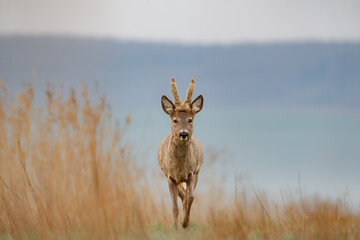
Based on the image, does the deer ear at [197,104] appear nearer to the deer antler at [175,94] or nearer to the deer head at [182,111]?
the deer head at [182,111]

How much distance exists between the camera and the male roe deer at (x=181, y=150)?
7.52 meters

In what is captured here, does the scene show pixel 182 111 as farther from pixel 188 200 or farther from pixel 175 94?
pixel 188 200

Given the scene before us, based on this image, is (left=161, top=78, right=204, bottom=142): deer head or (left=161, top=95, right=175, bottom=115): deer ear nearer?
(left=161, top=78, right=204, bottom=142): deer head

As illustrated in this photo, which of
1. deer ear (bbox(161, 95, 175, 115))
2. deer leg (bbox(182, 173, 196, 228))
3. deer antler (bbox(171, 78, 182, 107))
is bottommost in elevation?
deer leg (bbox(182, 173, 196, 228))

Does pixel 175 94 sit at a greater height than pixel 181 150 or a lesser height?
greater

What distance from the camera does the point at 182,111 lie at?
761cm

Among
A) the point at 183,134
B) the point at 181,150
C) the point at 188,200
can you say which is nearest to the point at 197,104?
the point at 183,134

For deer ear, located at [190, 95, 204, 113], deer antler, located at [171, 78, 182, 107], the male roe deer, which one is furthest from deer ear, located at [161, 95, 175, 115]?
deer ear, located at [190, 95, 204, 113]

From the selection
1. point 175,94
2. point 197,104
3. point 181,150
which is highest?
point 175,94

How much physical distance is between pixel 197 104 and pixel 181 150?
28.2 inches

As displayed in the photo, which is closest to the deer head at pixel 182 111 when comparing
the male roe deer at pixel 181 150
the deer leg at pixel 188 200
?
the male roe deer at pixel 181 150

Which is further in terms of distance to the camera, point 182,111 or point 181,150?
point 181,150

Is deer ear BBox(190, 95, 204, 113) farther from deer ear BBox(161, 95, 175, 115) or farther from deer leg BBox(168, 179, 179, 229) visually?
deer leg BBox(168, 179, 179, 229)

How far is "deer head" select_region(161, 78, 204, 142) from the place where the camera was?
744 centimetres
